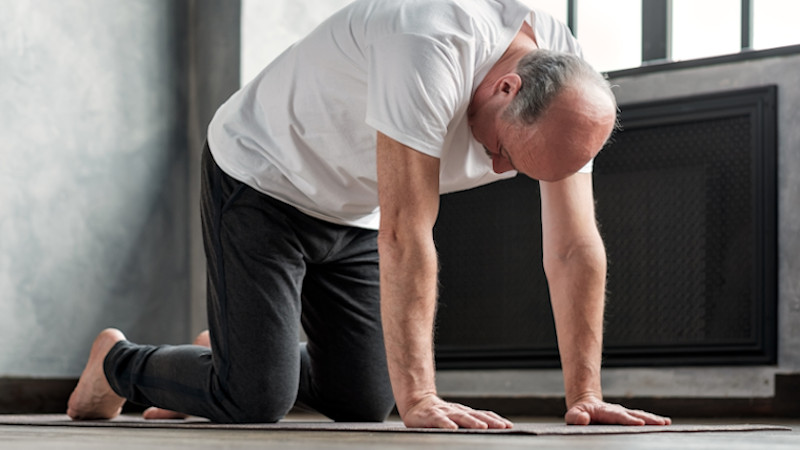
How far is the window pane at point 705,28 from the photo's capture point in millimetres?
2982

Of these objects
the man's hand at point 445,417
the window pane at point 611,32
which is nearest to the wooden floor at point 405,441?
the man's hand at point 445,417

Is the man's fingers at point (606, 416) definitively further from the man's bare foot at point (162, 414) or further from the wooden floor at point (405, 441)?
the man's bare foot at point (162, 414)

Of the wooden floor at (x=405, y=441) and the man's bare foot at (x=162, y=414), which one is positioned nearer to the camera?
the wooden floor at (x=405, y=441)

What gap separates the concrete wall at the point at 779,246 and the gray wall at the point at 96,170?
1547 mm

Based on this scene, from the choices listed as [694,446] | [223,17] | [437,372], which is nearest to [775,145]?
[437,372]

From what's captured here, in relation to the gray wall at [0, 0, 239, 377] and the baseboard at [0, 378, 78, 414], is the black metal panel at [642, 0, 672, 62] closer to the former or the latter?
the gray wall at [0, 0, 239, 377]

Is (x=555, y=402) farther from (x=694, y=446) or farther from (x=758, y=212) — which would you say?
(x=694, y=446)

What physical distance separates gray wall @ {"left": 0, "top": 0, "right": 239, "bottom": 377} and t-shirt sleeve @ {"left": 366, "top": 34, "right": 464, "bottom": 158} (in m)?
2.19

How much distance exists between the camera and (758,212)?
2732 millimetres

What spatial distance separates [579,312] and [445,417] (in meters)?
0.44

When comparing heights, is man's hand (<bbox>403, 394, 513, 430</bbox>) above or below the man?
below

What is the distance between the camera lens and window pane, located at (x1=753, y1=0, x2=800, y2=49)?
2887mm

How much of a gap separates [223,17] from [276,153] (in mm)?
2196

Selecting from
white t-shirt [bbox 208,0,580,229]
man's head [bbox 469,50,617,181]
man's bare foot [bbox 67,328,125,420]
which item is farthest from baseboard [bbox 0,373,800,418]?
man's head [bbox 469,50,617,181]
